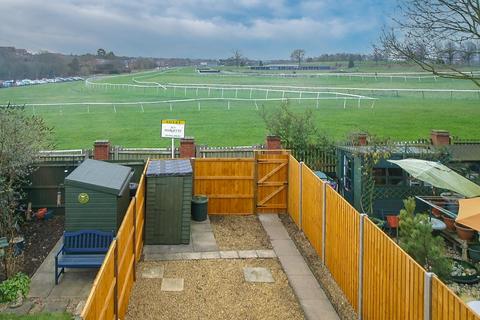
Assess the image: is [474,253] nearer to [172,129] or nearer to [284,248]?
[284,248]

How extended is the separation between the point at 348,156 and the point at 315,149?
3134 millimetres

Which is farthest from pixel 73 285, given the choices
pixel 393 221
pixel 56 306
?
pixel 393 221

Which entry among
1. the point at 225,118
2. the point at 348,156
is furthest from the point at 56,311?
the point at 225,118

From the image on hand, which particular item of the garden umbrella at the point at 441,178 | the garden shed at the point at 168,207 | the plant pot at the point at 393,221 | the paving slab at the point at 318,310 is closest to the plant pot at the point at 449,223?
the plant pot at the point at 393,221

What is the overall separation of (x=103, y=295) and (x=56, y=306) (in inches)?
127

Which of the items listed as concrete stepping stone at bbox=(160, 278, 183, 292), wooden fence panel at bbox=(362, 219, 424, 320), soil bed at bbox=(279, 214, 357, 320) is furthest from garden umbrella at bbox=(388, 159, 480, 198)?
concrete stepping stone at bbox=(160, 278, 183, 292)

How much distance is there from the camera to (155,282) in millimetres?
8867

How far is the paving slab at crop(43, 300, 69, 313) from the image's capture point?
7.99m

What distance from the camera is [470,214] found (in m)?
7.04

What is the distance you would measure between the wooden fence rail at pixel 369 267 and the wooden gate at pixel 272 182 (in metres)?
2.27

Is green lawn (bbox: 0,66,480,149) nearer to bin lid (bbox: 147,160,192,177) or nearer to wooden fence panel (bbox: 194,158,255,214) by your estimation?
wooden fence panel (bbox: 194,158,255,214)

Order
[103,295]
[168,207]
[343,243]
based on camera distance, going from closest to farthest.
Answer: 1. [103,295]
2. [343,243]
3. [168,207]

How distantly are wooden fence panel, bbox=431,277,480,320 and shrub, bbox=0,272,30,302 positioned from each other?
6.27m

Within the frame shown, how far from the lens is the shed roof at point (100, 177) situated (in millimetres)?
9586
